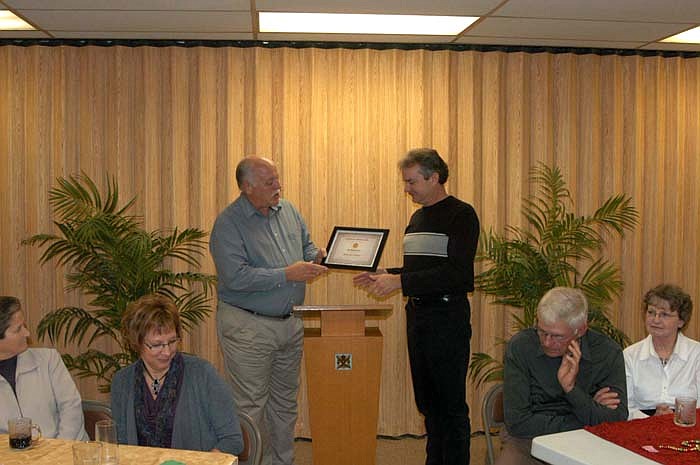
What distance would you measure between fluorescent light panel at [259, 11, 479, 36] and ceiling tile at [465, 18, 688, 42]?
0.61 ft

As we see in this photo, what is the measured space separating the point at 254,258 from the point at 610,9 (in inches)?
101

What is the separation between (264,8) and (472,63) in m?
1.90

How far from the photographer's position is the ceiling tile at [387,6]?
452 centimetres

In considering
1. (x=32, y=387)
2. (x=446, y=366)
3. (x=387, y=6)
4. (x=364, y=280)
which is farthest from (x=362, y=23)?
(x=32, y=387)

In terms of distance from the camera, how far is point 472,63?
19.5ft

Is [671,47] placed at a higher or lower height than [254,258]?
higher

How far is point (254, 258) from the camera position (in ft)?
15.4

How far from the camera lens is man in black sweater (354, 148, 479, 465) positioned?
14.5ft

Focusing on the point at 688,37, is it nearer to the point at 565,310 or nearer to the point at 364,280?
the point at 364,280

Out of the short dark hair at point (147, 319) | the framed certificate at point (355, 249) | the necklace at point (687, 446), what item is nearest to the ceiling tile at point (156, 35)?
the framed certificate at point (355, 249)

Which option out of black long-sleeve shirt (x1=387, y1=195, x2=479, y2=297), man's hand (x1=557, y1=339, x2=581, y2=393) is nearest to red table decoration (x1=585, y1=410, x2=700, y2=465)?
man's hand (x1=557, y1=339, x2=581, y2=393)

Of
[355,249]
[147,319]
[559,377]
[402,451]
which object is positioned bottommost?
[402,451]

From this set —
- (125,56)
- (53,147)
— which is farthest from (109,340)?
(125,56)

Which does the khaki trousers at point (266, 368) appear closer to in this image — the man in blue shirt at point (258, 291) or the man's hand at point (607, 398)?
the man in blue shirt at point (258, 291)
